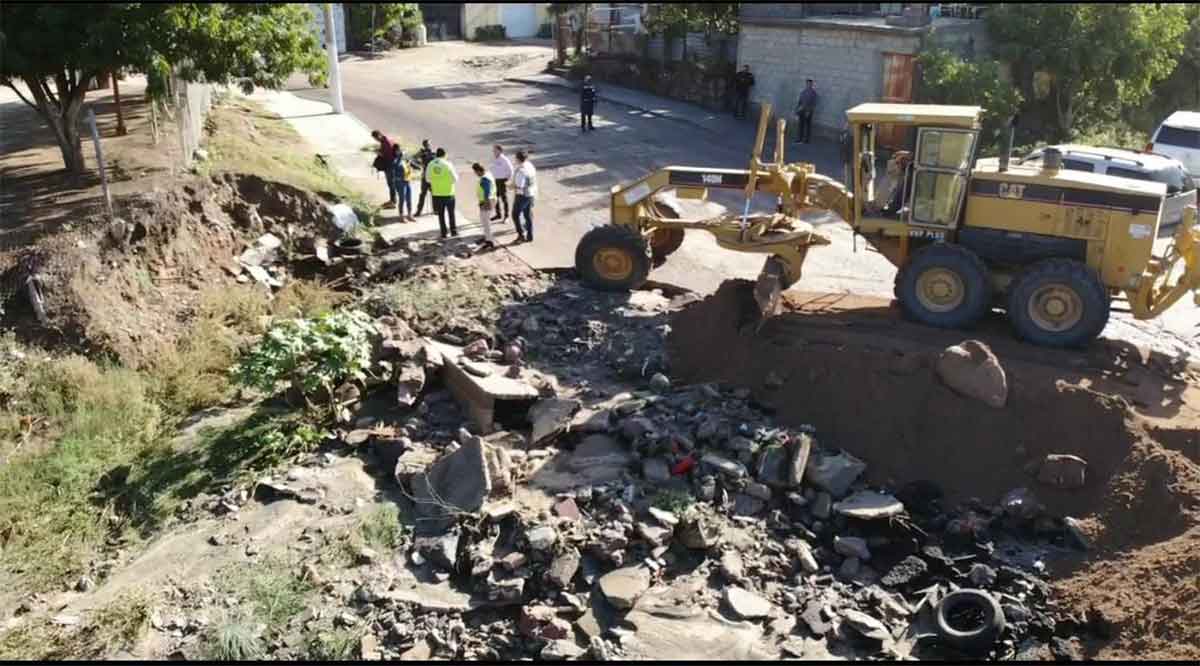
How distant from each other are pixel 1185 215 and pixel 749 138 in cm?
1393

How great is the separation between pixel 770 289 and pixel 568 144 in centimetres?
1213

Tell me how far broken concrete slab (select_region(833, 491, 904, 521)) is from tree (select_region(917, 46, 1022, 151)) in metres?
13.4

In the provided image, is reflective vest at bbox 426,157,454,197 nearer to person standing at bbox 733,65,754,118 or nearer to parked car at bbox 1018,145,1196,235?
parked car at bbox 1018,145,1196,235

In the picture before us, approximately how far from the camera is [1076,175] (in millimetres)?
10844

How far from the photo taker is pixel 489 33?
44219 mm

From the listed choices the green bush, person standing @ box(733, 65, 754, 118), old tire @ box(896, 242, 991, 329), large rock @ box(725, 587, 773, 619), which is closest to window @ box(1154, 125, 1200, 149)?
old tire @ box(896, 242, 991, 329)

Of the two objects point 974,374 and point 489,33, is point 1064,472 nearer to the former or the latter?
point 974,374

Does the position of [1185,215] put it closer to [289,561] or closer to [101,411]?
[289,561]


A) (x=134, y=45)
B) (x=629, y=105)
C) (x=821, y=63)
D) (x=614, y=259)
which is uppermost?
(x=134, y=45)

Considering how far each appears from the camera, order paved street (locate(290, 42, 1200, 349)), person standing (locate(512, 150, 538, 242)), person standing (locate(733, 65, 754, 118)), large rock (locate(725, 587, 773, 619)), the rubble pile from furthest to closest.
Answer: person standing (locate(733, 65, 754, 118)), person standing (locate(512, 150, 538, 242)), paved street (locate(290, 42, 1200, 349)), large rock (locate(725, 587, 773, 619)), the rubble pile

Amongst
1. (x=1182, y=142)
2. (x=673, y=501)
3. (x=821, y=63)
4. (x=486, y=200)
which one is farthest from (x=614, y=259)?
(x=821, y=63)

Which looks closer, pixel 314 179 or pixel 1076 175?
pixel 1076 175

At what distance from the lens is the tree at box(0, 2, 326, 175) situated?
39.5ft

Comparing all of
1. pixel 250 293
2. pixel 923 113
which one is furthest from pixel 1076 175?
pixel 250 293
